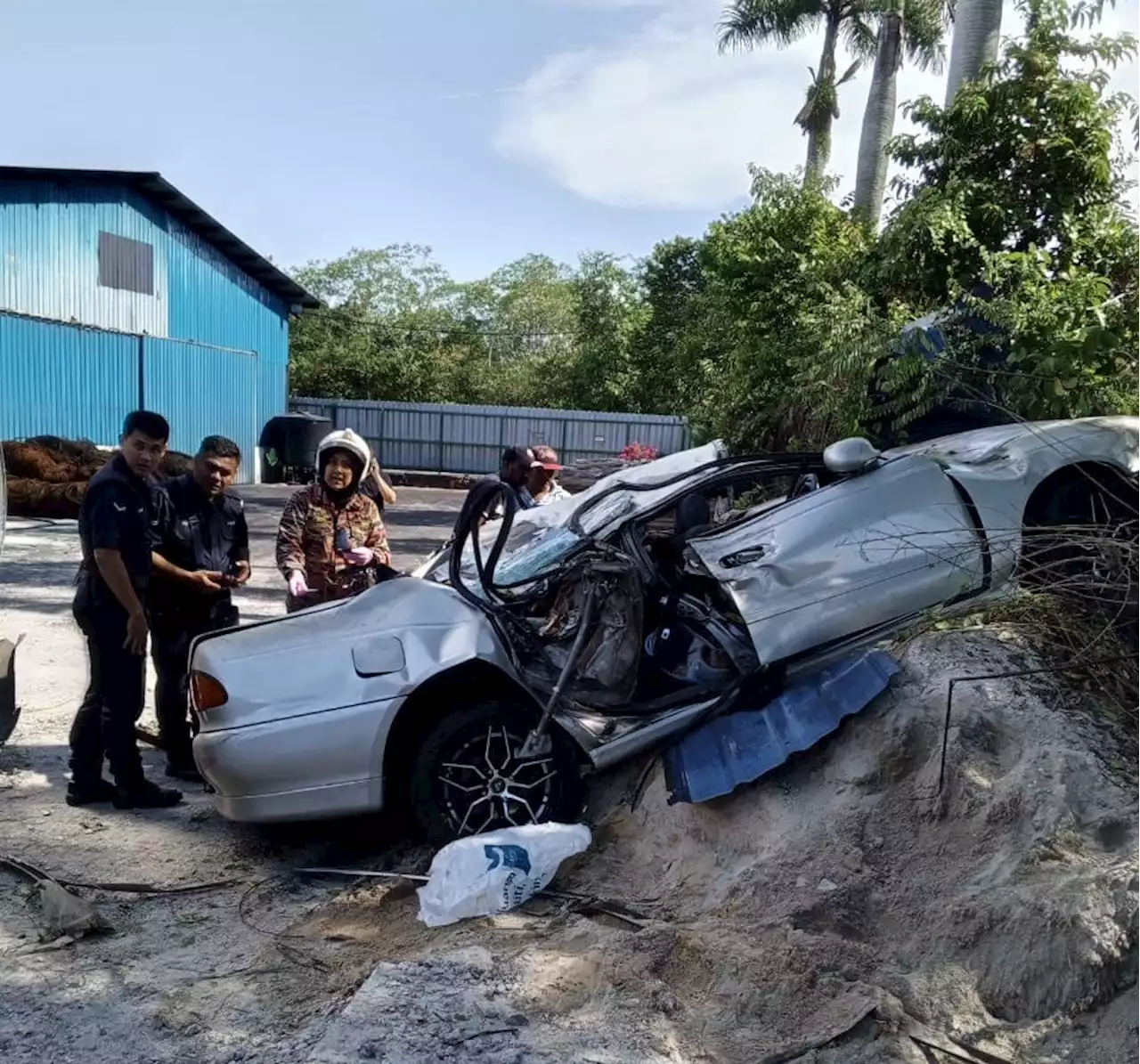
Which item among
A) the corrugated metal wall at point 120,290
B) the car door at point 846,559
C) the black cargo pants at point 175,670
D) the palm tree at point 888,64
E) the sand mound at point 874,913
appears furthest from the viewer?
the corrugated metal wall at point 120,290

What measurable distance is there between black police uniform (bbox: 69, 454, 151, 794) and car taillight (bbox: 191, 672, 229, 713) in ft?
2.40

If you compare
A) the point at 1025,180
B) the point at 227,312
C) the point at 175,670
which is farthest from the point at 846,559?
the point at 227,312

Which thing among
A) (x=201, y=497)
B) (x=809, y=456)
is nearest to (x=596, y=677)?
(x=809, y=456)

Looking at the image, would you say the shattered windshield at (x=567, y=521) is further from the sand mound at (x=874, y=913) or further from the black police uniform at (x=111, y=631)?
the black police uniform at (x=111, y=631)

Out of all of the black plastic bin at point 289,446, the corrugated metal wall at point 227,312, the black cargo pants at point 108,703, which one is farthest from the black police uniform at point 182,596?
the black plastic bin at point 289,446

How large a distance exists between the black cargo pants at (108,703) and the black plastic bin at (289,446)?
2108cm

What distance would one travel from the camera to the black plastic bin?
25812 mm

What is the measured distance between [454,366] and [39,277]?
737 inches

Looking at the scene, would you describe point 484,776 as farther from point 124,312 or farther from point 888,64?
point 124,312

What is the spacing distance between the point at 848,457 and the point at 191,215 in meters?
22.0

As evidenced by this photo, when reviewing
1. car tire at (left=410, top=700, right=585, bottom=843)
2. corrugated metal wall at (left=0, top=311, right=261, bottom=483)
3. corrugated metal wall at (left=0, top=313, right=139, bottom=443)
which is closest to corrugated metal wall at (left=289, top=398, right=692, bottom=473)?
corrugated metal wall at (left=0, top=311, right=261, bottom=483)

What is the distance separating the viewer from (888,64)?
19.3 m

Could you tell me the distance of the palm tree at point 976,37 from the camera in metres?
11.9

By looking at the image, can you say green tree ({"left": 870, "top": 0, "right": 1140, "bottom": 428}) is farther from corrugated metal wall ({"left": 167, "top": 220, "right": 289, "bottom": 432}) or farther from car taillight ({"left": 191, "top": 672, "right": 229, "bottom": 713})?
corrugated metal wall ({"left": 167, "top": 220, "right": 289, "bottom": 432})
